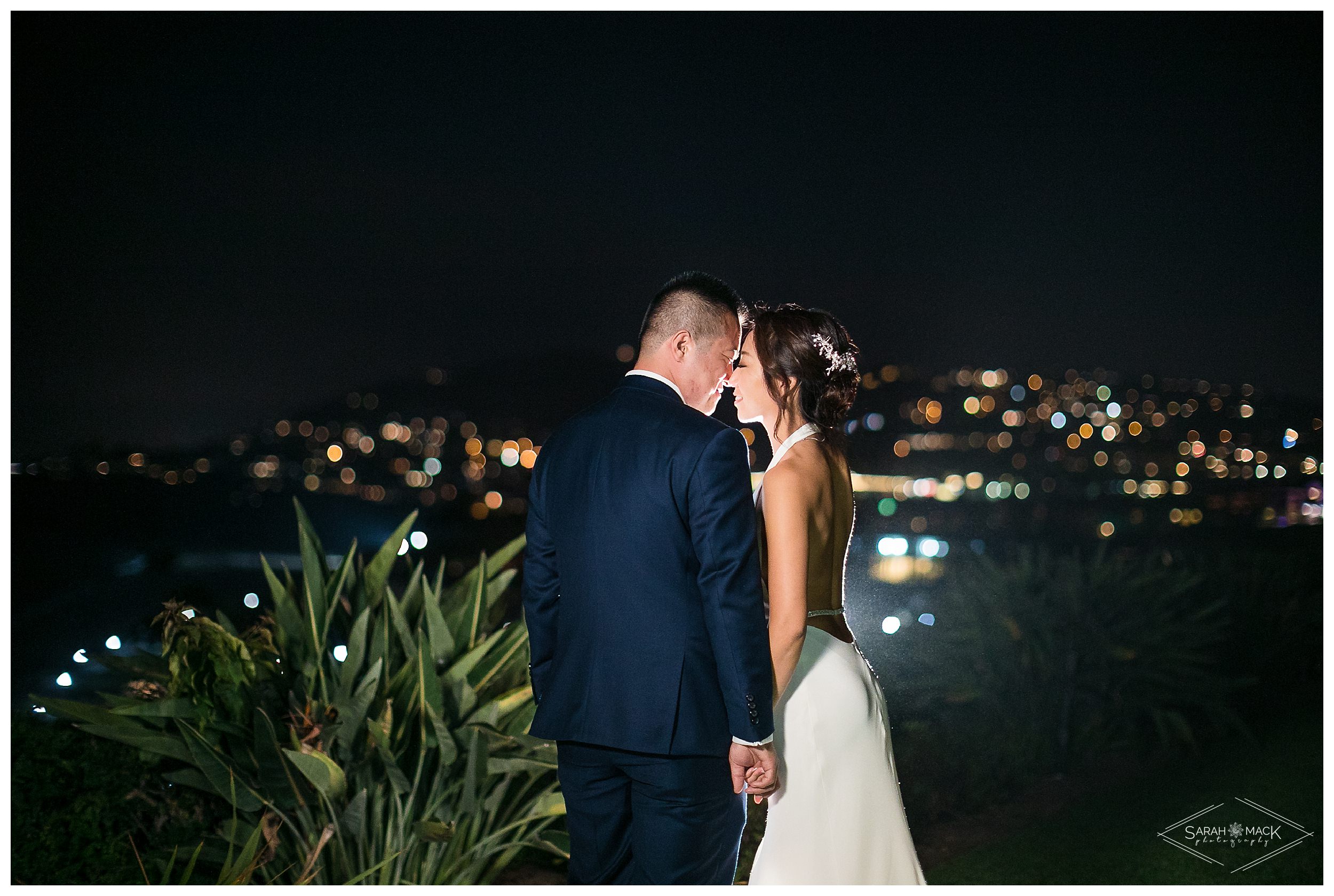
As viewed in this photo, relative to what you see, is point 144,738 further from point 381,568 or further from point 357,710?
point 381,568

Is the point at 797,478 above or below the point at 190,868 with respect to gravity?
above

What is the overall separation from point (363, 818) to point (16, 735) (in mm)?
1345

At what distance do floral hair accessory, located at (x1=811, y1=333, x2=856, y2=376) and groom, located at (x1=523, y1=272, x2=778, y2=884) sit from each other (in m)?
0.32

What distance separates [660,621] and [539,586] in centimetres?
40

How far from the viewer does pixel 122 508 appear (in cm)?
422

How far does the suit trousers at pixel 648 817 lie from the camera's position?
216cm

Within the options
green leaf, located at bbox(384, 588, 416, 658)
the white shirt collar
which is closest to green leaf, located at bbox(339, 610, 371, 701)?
green leaf, located at bbox(384, 588, 416, 658)

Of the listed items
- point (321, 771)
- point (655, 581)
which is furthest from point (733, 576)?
point (321, 771)

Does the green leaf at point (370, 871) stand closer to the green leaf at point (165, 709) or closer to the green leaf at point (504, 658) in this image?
the green leaf at point (504, 658)

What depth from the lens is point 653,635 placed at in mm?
2170

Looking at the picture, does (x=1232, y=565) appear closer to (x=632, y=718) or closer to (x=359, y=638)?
(x=632, y=718)

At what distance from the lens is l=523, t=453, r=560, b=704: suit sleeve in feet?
7.73

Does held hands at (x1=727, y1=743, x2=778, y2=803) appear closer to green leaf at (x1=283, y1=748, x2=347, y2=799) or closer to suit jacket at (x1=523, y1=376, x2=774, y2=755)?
suit jacket at (x1=523, y1=376, x2=774, y2=755)

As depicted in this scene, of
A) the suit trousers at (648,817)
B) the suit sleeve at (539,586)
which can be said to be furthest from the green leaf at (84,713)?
the suit trousers at (648,817)
